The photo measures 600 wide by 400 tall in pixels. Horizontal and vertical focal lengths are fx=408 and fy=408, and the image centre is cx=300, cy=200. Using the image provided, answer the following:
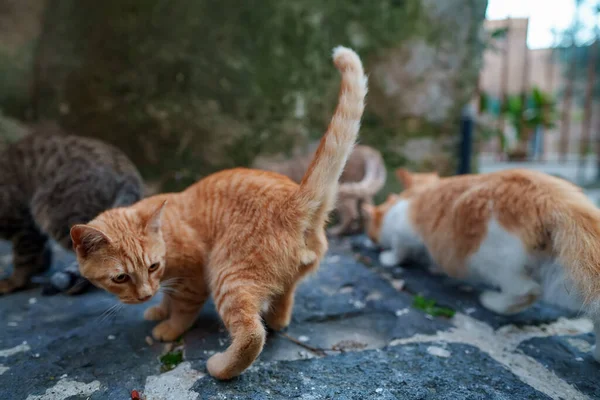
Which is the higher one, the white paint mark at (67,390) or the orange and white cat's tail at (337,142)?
the orange and white cat's tail at (337,142)

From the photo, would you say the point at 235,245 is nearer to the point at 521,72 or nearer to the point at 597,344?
the point at 597,344

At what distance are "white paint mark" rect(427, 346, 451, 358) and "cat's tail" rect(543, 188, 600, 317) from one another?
22.7 inches

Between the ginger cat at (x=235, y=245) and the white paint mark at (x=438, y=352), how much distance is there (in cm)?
68

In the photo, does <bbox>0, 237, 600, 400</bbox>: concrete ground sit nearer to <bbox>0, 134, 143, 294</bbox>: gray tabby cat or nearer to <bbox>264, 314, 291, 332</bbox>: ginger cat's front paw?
<bbox>264, 314, 291, 332</bbox>: ginger cat's front paw

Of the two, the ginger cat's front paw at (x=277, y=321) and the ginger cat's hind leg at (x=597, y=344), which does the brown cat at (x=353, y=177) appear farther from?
the ginger cat's hind leg at (x=597, y=344)

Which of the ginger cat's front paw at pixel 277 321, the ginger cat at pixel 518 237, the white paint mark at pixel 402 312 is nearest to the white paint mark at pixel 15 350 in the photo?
the ginger cat's front paw at pixel 277 321

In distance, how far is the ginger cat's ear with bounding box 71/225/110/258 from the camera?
5.09ft

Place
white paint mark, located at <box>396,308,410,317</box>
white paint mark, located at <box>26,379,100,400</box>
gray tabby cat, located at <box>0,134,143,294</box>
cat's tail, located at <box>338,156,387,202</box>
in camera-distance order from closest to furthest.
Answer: white paint mark, located at <box>26,379,100,400</box> → white paint mark, located at <box>396,308,410,317</box> → gray tabby cat, located at <box>0,134,143,294</box> → cat's tail, located at <box>338,156,387,202</box>

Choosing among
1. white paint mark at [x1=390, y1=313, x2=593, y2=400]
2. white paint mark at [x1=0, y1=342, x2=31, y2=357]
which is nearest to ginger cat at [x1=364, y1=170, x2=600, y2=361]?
Result: white paint mark at [x1=390, y1=313, x2=593, y2=400]

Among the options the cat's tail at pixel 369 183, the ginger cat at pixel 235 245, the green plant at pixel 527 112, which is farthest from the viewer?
the green plant at pixel 527 112

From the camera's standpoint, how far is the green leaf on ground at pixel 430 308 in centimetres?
227

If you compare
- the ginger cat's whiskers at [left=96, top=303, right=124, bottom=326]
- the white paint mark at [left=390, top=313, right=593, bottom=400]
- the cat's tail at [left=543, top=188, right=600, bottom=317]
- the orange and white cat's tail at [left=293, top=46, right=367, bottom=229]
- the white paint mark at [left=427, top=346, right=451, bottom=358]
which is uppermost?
the orange and white cat's tail at [left=293, top=46, right=367, bottom=229]

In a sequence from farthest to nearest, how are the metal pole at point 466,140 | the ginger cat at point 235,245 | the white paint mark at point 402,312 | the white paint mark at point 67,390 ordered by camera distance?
the metal pole at point 466,140, the white paint mark at point 402,312, the ginger cat at point 235,245, the white paint mark at point 67,390

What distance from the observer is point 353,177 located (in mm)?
4043
